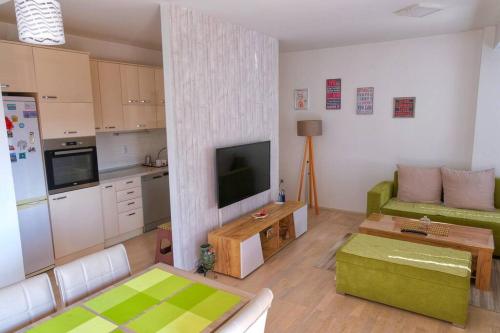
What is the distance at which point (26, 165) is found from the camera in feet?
11.2

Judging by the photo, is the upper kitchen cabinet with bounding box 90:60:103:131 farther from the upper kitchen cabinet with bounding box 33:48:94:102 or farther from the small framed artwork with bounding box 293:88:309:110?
the small framed artwork with bounding box 293:88:309:110

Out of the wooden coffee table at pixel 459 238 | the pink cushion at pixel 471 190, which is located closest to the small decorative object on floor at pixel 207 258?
the wooden coffee table at pixel 459 238

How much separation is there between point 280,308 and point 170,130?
1.89 meters

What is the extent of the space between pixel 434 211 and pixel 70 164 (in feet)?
14.1

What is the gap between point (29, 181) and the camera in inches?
136

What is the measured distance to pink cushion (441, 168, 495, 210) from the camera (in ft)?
13.7

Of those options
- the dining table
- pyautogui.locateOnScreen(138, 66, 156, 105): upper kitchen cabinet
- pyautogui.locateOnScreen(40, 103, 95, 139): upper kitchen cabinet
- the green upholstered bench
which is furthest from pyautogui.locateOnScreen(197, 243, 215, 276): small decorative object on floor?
pyautogui.locateOnScreen(138, 66, 156, 105): upper kitchen cabinet

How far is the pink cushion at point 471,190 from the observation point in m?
4.17

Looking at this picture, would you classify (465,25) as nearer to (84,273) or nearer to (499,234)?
(499,234)

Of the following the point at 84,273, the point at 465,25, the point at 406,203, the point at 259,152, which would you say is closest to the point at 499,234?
the point at 406,203

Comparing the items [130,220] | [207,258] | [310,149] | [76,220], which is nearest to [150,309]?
[207,258]

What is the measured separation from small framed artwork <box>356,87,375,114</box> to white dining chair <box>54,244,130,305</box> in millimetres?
4263

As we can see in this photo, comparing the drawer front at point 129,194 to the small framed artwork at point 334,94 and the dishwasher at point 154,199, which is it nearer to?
the dishwasher at point 154,199

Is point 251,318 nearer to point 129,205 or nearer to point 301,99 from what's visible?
point 129,205
